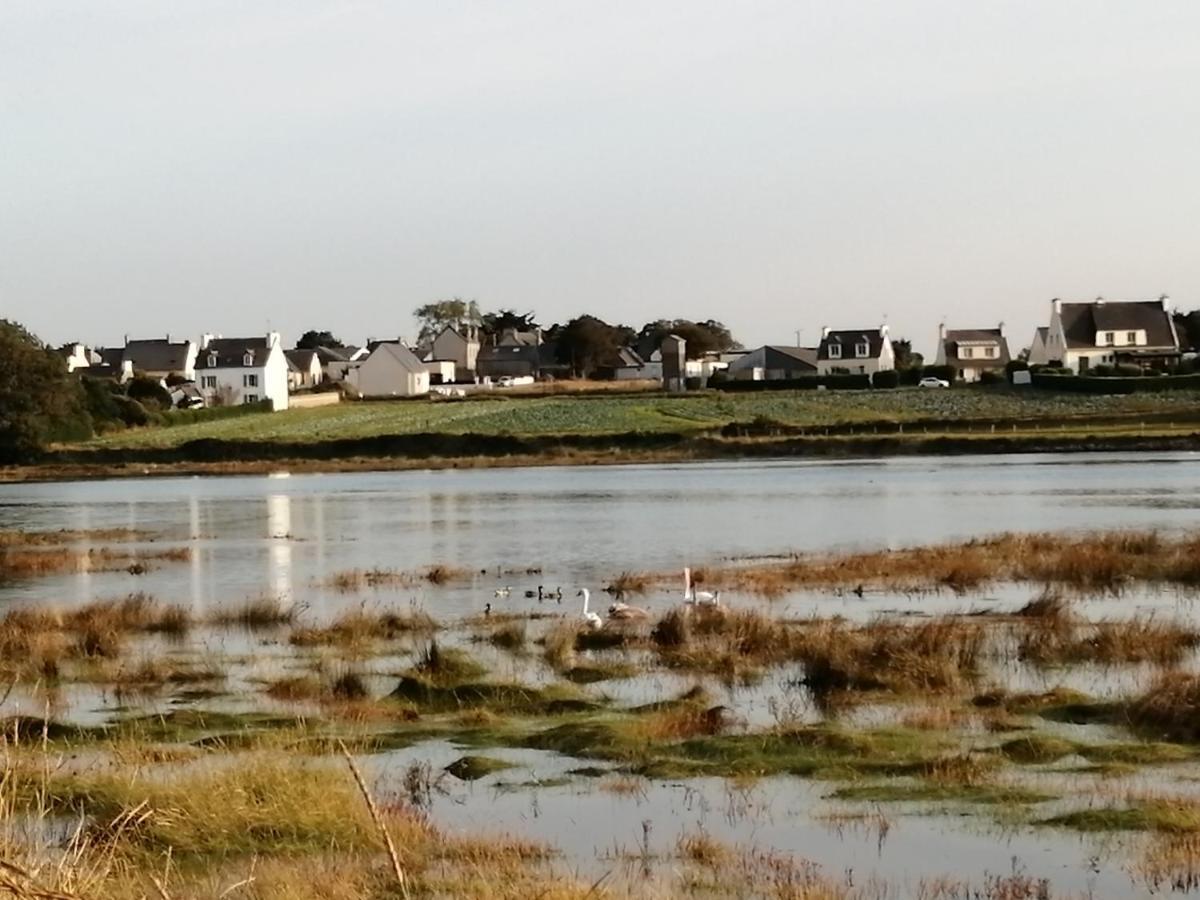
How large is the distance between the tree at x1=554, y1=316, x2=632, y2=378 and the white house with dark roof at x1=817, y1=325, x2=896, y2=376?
25044 millimetres

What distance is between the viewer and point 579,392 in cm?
11981

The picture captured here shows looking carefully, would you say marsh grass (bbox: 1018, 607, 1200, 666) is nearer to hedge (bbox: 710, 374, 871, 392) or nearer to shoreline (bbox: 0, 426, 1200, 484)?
shoreline (bbox: 0, 426, 1200, 484)

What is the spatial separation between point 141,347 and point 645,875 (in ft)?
518

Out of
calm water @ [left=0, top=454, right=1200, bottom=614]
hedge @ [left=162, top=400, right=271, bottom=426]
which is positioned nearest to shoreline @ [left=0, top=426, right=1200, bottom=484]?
calm water @ [left=0, top=454, right=1200, bottom=614]

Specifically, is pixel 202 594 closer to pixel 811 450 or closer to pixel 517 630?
pixel 517 630

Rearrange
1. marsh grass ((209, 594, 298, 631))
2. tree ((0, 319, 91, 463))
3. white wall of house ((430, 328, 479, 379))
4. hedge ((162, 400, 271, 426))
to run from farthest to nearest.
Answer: white wall of house ((430, 328, 479, 379)), hedge ((162, 400, 271, 426)), tree ((0, 319, 91, 463)), marsh grass ((209, 594, 298, 631))

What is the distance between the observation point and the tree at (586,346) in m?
163

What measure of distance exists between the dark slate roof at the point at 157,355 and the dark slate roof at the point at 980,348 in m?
69.0

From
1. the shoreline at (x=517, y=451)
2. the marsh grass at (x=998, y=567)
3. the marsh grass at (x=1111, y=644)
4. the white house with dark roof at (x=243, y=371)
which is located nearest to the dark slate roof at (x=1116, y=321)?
the shoreline at (x=517, y=451)

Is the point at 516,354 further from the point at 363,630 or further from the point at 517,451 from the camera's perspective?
the point at 363,630

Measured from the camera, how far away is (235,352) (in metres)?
146

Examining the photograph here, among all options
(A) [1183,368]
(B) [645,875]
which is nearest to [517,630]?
(B) [645,875]

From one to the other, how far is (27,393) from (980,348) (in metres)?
85.0

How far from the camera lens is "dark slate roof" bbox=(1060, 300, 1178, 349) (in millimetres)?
126125
